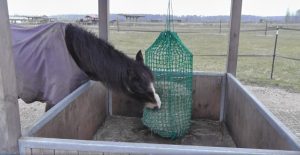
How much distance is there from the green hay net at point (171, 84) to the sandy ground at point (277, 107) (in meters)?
1.51

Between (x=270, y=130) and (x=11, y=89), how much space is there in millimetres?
1351

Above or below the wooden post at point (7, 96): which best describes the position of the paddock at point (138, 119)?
below

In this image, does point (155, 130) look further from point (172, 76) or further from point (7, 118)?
point (7, 118)

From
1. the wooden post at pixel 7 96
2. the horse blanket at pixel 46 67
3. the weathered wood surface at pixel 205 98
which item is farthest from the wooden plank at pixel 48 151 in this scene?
the weathered wood surface at pixel 205 98

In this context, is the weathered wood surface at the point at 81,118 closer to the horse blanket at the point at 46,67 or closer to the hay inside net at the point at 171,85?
the horse blanket at the point at 46,67

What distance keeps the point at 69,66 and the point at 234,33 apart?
1.65 metres

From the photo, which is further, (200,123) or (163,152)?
(200,123)

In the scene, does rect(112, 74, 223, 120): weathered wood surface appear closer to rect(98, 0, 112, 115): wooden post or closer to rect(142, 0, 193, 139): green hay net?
rect(142, 0, 193, 139): green hay net

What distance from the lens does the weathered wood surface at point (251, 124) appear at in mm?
1342

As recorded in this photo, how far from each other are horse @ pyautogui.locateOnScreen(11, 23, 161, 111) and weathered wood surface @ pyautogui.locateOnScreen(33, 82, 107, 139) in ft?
0.55

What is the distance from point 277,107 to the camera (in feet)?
13.4

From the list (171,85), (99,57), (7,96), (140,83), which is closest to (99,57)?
(99,57)

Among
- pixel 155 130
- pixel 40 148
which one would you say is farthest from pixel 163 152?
pixel 155 130

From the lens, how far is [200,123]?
2.94 metres
